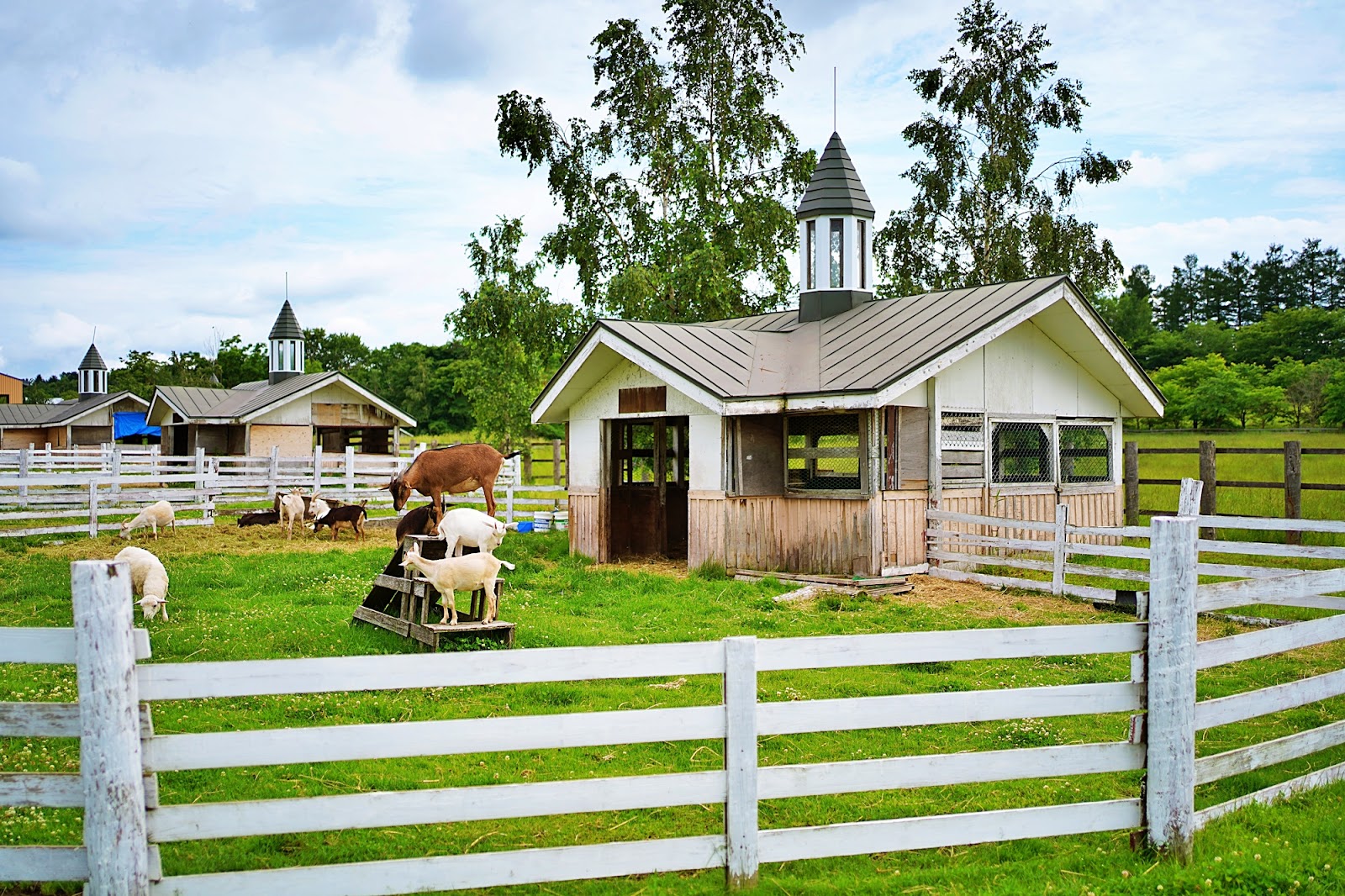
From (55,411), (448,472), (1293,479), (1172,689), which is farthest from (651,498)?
(55,411)

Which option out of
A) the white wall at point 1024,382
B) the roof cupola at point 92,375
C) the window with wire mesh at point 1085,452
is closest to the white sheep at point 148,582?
the white wall at point 1024,382

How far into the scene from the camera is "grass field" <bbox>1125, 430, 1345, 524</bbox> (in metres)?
20.4

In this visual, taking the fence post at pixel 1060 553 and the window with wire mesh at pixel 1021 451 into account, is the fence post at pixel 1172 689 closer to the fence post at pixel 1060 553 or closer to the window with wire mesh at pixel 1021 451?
the fence post at pixel 1060 553

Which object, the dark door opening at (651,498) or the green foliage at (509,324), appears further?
the green foliage at (509,324)

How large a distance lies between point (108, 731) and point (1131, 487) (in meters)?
18.3

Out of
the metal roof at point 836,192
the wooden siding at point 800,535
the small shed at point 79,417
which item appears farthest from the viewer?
the small shed at point 79,417

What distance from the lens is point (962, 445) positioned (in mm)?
15148

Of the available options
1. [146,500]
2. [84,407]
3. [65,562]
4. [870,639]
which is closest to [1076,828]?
[870,639]

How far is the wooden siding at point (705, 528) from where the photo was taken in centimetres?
1501

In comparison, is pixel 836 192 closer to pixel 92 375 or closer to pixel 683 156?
pixel 683 156

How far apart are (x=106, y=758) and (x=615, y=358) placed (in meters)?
13.4

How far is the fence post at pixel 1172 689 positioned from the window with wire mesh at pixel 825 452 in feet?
30.2

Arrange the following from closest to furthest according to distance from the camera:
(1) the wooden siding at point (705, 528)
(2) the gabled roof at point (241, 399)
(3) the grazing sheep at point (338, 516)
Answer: (1) the wooden siding at point (705, 528), (3) the grazing sheep at point (338, 516), (2) the gabled roof at point (241, 399)

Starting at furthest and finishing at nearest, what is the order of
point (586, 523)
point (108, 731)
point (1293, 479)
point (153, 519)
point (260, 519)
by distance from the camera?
1. point (260, 519)
2. point (153, 519)
3. point (586, 523)
4. point (1293, 479)
5. point (108, 731)
